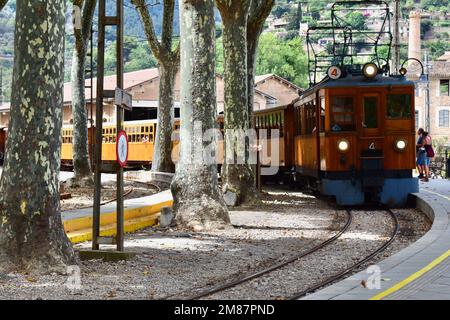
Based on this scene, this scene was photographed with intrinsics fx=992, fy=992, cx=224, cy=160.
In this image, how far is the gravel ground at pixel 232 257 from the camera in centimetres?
1041

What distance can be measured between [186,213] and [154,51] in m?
16.7

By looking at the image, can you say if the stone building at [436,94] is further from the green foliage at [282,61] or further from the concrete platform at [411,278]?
the concrete platform at [411,278]

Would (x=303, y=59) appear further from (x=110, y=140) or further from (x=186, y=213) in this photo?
(x=186, y=213)

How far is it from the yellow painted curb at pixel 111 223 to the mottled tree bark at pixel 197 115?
36.1 inches

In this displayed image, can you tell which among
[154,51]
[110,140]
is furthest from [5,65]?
[154,51]

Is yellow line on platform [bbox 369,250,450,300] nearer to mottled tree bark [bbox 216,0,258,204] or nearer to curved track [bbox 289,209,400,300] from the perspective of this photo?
curved track [bbox 289,209,400,300]

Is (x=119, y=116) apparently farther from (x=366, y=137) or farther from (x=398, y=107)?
(x=398, y=107)

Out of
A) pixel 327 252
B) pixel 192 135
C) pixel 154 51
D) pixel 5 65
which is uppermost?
pixel 5 65

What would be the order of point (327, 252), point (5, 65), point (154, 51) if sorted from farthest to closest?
point (5, 65) → point (154, 51) → point (327, 252)

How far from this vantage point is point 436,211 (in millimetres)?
18312

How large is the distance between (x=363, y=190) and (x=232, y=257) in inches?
332

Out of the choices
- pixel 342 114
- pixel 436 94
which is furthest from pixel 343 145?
pixel 436 94

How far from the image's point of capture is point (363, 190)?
21797 mm

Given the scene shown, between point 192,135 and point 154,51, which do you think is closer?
point 192,135
